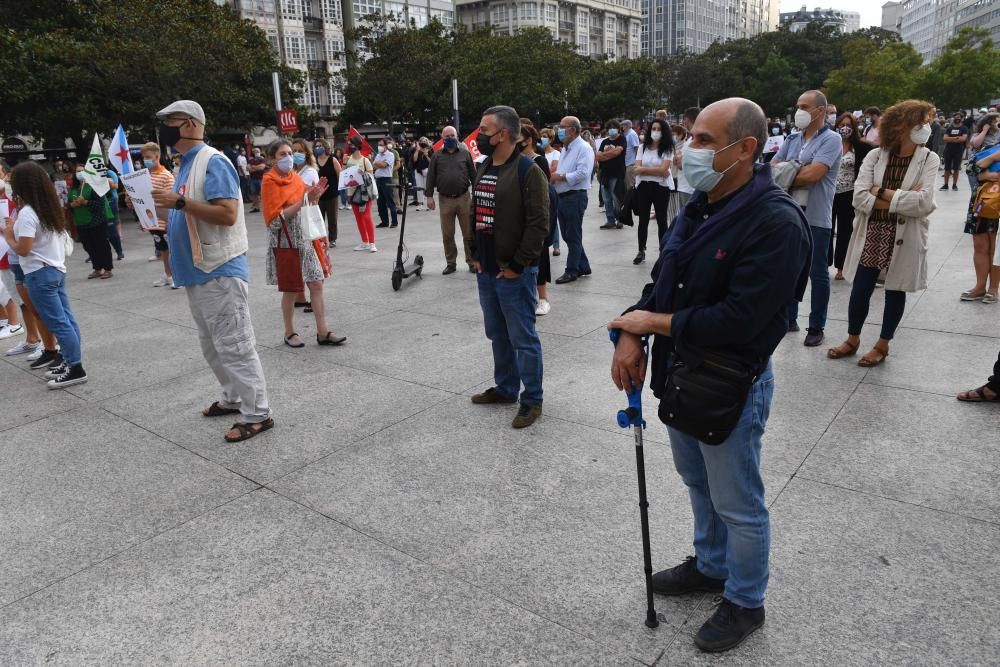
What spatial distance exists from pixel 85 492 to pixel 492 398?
2480 mm

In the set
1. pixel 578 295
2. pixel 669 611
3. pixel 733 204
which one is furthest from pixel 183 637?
pixel 578 295

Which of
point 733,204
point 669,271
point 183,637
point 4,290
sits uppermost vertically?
point 733,204

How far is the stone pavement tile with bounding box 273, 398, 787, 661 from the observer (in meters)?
2.79

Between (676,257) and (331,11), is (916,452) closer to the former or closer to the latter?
(676,257)

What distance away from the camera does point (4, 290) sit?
722cm

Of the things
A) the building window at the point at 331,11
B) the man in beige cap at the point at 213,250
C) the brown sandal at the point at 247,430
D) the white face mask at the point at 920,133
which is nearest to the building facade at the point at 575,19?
the building window at the point at 331,11

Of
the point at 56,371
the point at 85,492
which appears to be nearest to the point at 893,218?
the point at 85,492

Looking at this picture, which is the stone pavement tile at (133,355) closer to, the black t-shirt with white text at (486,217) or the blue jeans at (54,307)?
the blue jeans at (54,307)

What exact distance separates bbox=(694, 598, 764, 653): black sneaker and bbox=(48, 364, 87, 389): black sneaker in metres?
5.28

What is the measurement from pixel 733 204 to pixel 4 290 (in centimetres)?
771

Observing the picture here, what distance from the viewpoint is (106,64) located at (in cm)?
1820

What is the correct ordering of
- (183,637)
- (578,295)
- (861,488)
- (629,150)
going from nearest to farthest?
1. (183,637)
2. (861,488)
3. (578,295)
4. (629,150)

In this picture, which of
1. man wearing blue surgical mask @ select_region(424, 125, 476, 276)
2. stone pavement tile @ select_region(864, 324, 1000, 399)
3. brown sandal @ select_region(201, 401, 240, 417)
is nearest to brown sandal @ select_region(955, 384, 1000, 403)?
stone pavement tile @ select_region(864, 324, 1000, 399)

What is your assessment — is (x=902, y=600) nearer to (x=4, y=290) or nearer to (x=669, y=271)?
(x=669, y=271)
